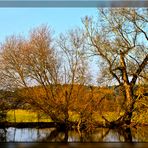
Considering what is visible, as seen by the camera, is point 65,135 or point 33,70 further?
point 33,70

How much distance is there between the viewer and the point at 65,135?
6.12 metres

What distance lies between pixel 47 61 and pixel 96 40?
1.24 meters

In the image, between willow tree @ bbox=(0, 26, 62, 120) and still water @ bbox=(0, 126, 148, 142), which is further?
willow tree @ bbox=(0, 26, 62, 120)

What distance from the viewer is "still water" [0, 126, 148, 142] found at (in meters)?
5.43

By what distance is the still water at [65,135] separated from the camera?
5.43 meters

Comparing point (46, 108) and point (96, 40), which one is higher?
point (96, 40)

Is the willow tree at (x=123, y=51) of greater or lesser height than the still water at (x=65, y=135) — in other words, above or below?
above

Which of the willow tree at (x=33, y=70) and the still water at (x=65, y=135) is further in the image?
the willow tree at (x=33, y=70)

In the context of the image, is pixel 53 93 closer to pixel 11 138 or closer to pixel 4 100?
pixel 4 100

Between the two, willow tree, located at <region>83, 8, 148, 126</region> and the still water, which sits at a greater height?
willow tree, located at <region>83, 8, 148, 126</region>

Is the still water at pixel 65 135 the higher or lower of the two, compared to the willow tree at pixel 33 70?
lower

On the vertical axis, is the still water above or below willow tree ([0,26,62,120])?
below

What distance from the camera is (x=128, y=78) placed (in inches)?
257

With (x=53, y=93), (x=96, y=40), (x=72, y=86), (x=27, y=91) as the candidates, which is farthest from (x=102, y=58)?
(x=27, y=91)
